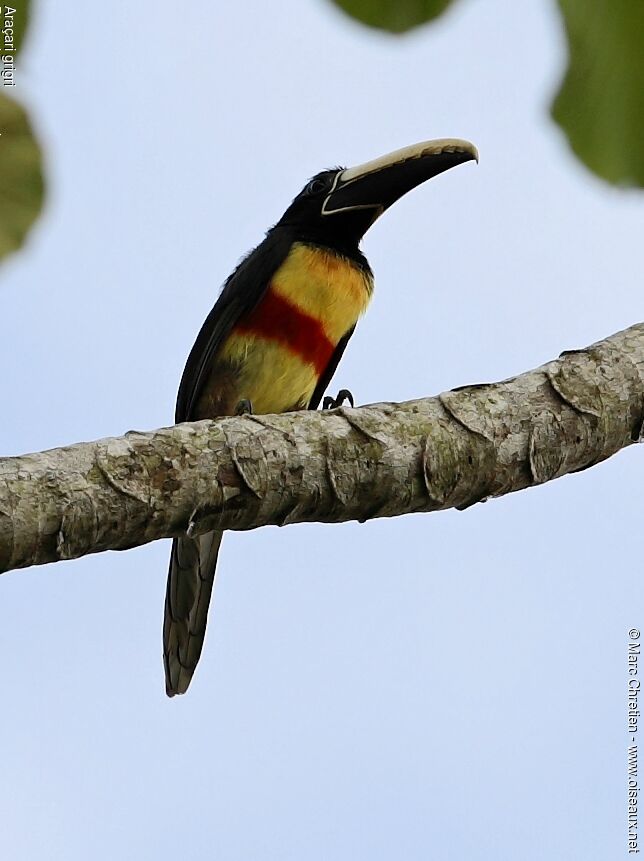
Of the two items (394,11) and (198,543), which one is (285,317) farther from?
(394,11)

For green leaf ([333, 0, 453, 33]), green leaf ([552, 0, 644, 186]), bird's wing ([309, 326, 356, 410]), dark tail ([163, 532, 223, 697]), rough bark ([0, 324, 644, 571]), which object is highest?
green leaf ([333, 0, 453, 33])

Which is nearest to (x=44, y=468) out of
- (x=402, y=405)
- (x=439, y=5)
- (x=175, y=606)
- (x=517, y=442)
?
(x=402, y=405)

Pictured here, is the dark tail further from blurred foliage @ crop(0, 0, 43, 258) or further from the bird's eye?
blurred foliage @ crop(0, 0, 43, 258)

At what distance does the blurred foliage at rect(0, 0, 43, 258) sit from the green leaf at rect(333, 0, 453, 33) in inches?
24.6

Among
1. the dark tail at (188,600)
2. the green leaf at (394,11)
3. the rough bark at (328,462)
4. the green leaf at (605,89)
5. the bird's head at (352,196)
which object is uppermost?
the green leaf at (394,11)

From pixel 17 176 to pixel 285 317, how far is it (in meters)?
2.14

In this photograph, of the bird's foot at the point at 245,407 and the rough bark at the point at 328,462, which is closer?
the rough bark at the point at 328,462

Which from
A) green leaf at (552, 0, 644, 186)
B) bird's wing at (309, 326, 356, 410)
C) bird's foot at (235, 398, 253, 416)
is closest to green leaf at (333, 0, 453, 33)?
green leaf at (552, 0, 644, 186)

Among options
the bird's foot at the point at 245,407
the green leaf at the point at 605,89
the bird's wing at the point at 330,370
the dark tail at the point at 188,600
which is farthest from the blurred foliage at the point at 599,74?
the bird's wing at the point at 330,370

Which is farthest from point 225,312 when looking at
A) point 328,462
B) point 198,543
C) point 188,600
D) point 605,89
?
point 605,89

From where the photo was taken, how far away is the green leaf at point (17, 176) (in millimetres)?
2105

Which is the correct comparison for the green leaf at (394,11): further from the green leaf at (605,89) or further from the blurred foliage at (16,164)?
the blurred foliage at (16,164)

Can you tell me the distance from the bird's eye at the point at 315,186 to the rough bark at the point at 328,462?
216cm

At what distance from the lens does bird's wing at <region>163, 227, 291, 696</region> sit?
389cm
